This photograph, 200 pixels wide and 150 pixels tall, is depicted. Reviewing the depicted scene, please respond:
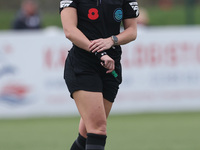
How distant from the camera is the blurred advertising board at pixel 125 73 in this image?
12578 mm

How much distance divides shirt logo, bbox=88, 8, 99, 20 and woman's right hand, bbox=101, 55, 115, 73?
0.40 meters

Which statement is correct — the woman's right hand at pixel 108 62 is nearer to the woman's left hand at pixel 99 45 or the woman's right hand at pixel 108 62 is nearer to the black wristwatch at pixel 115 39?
the woman's left hand at pixel 99 45

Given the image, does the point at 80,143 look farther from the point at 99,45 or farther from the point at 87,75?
the point at 99,45

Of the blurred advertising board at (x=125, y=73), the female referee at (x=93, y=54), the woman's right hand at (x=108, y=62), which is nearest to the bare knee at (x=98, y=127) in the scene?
the female referee at (x=93, y=54)

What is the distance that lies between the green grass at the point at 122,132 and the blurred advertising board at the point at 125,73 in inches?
18.0

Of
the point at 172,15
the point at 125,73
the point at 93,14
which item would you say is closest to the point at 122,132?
the point at 125,73

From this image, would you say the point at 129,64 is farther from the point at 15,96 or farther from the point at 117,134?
the point at 117,134

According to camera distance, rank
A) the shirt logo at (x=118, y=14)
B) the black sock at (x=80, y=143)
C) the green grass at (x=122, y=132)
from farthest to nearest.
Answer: the green grass at (x=122, y=132) → the black sock at (x=80, y=143) → the shirt logo at (x=118, y=14)

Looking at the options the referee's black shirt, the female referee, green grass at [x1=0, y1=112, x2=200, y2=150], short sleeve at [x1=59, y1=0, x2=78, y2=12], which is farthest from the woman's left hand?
green grass at [x1=0, y1=112, x2=200, y2=150]

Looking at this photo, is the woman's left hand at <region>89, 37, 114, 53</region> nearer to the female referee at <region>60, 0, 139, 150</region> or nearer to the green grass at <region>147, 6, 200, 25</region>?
the female referee at <region>60, 0, 139, 150</region>

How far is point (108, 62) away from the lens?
539 cm

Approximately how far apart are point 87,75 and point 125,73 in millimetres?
7174

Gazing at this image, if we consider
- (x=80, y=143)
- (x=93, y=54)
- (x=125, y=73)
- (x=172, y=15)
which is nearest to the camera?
(x=93, y=54)

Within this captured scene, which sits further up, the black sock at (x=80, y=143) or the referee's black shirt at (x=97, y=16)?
the referee's black shirt at (x=97, y=16)
